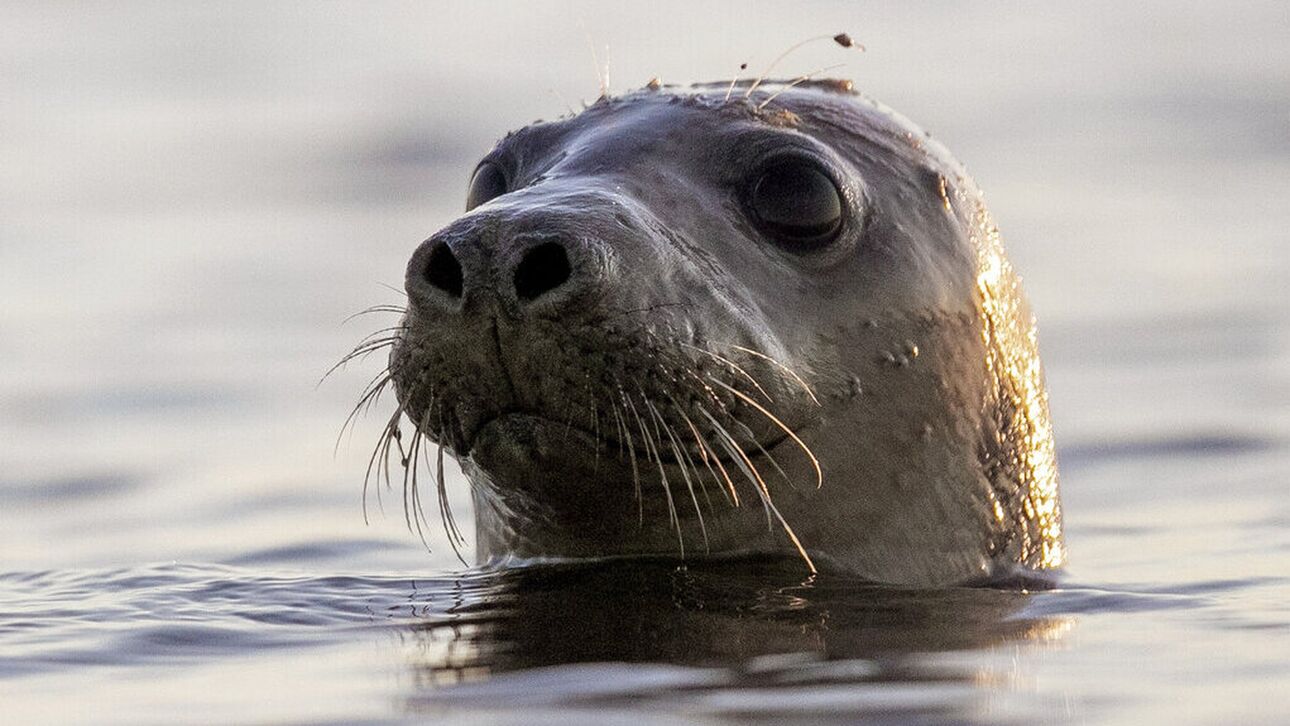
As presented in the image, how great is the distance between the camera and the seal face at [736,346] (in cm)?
596

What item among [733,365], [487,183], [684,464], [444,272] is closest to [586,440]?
[684,464]

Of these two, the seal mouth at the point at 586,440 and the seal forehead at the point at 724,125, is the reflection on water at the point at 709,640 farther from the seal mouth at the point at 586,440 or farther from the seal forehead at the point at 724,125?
the seal forehead at the point at 724,125

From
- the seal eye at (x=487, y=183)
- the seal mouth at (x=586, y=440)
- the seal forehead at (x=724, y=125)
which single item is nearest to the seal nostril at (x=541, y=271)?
the seal mouth at (x=586, y=440)

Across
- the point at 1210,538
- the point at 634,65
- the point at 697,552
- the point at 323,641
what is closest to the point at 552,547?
the point at 697,552

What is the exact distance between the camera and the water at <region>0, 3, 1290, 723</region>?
5430 millimetres

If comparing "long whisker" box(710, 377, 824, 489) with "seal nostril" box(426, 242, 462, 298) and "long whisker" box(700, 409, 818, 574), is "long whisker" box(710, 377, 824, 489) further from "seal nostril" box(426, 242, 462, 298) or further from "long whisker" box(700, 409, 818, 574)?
"seal nostril" box(426, 242, 462, 298)

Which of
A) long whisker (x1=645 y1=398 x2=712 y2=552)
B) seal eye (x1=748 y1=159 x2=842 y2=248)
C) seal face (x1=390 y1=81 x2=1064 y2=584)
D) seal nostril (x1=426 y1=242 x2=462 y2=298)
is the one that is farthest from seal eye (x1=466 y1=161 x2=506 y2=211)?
seal nostril (x1=426 y1=242 x2=462 y2=298)

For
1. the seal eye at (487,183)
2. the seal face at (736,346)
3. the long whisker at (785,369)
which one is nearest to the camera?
the seal face at (736,346)

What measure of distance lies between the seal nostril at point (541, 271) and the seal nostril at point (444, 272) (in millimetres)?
141

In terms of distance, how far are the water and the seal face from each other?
198 mm

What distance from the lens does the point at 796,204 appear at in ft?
22.2

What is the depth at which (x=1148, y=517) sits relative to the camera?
9.90m

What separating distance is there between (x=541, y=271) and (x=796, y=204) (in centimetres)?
106

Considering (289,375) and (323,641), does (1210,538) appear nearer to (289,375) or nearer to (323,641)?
(323,641)
